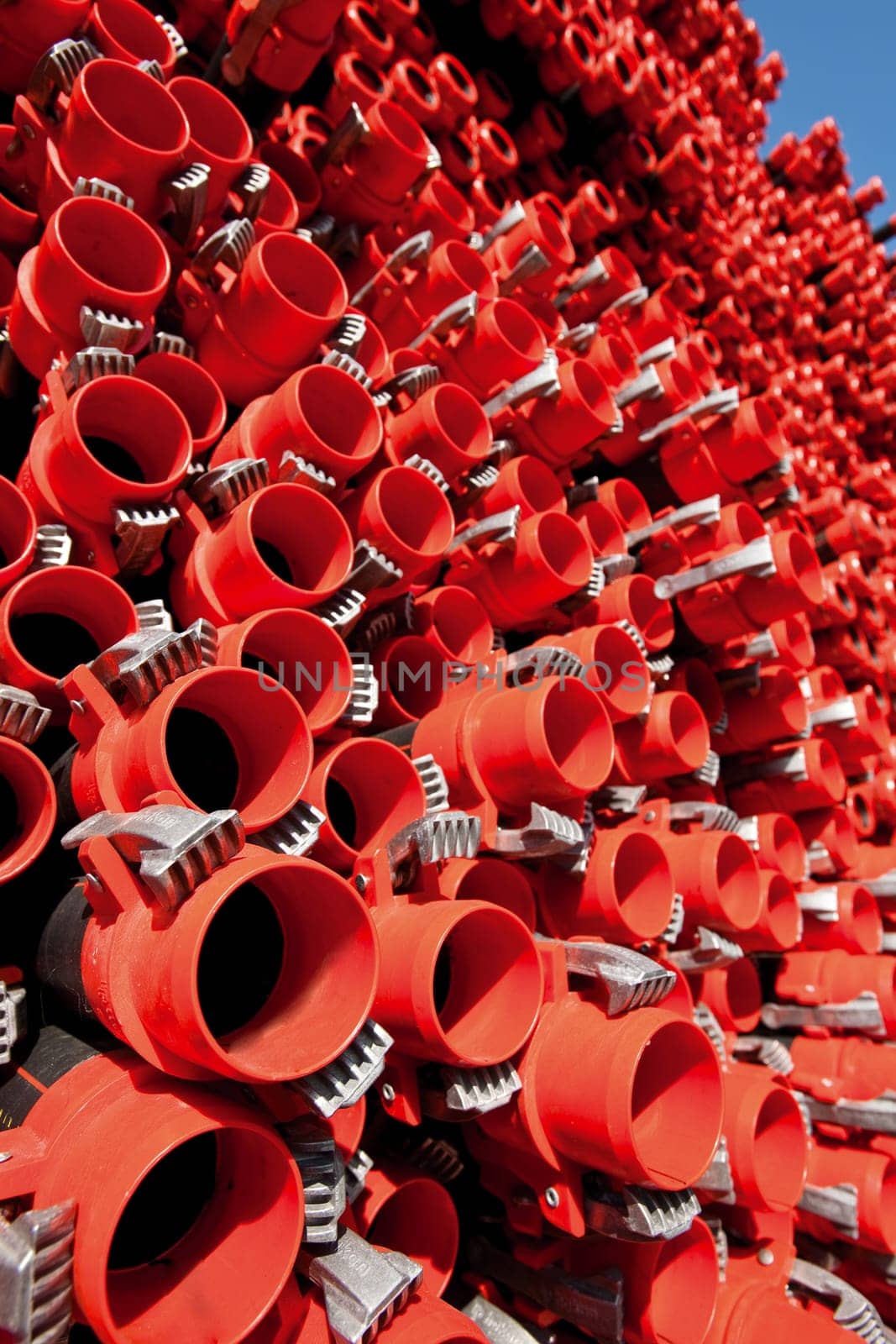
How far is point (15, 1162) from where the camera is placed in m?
0.70

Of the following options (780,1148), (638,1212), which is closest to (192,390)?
(638,1212)

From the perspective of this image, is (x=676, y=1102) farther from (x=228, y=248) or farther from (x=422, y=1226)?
(x=228, y=248)

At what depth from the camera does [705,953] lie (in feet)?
4.98

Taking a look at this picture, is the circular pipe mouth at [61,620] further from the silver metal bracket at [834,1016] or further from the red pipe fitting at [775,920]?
the silver metal bracket at [834,1016]

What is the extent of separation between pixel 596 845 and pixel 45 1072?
34.1 inches

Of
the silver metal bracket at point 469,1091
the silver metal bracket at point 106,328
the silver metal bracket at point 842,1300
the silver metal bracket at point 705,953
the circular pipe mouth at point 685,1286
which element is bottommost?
the silver metal bracket at point 842,1300

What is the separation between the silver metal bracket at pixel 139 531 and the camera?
1.14 meters

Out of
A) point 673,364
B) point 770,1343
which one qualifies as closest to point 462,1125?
point 770,1343

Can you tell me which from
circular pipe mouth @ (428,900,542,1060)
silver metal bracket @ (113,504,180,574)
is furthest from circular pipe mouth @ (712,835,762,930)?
silver metal bracket @ (113,504,180,574)

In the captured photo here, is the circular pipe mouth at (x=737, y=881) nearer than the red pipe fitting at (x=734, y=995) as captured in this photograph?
Yes

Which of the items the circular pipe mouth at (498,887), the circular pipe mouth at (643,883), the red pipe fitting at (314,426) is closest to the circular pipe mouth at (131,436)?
the red pipe fitting at (314,426)

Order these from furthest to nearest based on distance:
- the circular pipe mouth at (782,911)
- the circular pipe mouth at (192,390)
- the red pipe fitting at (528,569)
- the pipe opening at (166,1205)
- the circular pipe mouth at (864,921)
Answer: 1. the circular pipe mouth at (864,921)
2. the circular pipe mouth at (782,911)
3. the red pipe fitting at (528,569)
4. the circular pipe mouth at (192,390)
5. the pipe opening at (166,1205)

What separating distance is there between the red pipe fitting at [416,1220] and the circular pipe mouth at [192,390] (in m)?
1.14

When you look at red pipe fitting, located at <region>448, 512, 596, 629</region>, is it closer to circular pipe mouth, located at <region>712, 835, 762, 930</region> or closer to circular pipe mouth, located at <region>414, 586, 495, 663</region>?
circular pipe mouth, located at <region>414, 586, 495, 663</region>
